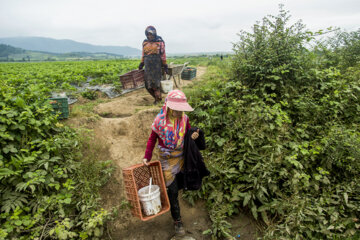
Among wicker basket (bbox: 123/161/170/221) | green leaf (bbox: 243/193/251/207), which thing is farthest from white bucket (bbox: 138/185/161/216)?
green leaf (bbox: 243/193/251/207)

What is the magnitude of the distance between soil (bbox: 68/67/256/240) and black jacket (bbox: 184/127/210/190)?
0.80m

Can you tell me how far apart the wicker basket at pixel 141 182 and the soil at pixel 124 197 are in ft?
1.54

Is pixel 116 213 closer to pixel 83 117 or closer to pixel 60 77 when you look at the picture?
pixel 83 117

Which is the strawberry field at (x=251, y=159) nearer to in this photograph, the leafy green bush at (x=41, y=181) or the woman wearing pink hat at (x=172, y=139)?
the leafy green bush at (x=41, y=181)

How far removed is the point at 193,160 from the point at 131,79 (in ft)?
18.8

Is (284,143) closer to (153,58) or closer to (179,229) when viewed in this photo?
(179,229)

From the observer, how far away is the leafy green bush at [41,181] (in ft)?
8.31

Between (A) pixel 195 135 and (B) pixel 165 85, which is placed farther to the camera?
(B) pixel 165 85

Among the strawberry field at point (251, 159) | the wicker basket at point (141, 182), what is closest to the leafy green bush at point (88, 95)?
the strawberry field at point (251, 159)

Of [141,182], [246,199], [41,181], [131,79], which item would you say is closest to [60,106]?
[41,181]

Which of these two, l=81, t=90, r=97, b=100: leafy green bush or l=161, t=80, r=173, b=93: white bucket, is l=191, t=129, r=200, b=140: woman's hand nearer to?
l=161, t=80, r=173, b=93: white bucket

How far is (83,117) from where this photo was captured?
173 inches

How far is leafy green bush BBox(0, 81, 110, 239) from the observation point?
2.53 metres

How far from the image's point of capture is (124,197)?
3.41m
